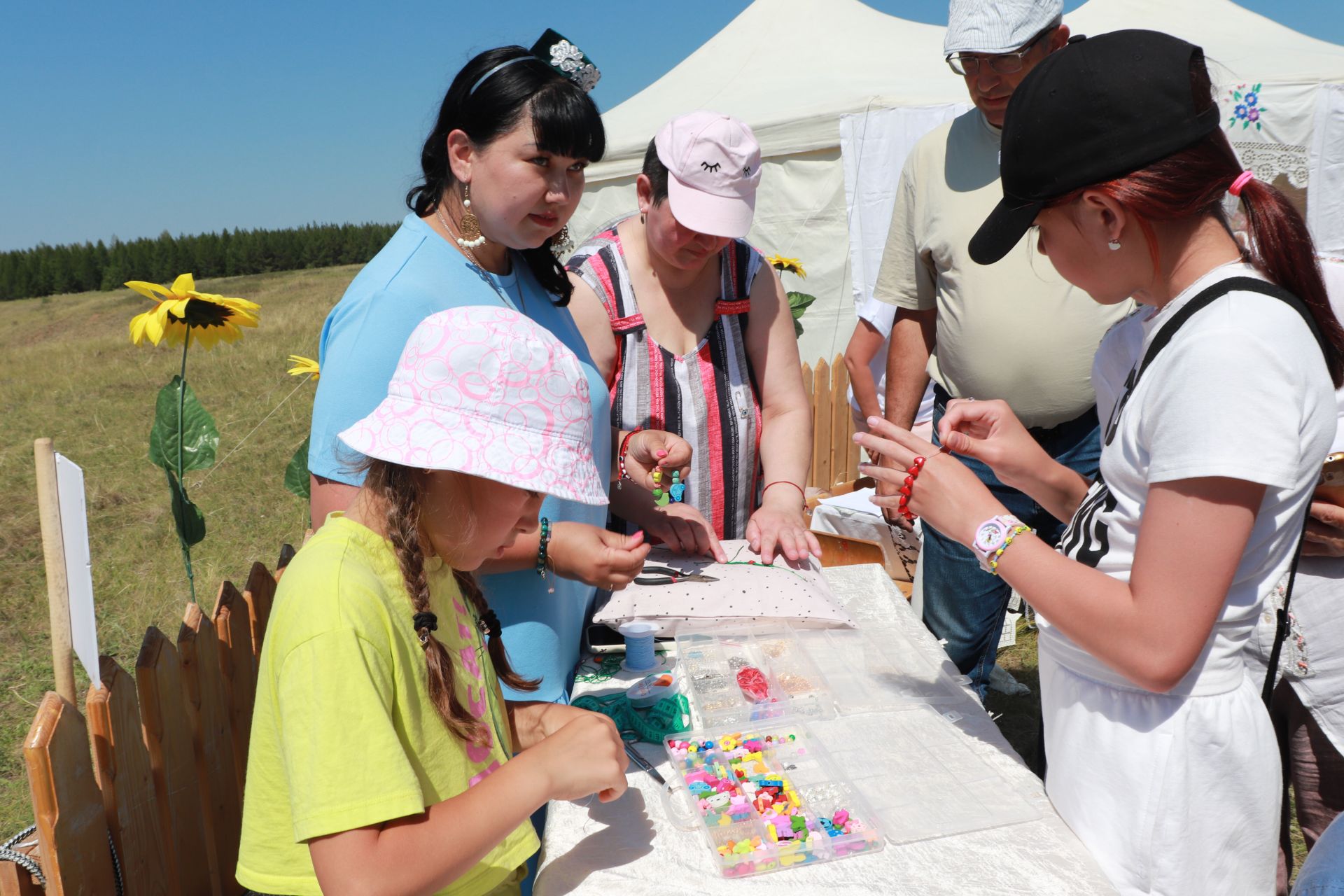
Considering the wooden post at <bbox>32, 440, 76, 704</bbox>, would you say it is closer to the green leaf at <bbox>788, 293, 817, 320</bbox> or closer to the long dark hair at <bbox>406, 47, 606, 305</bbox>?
the long dark hair at <bbox>406, 47, 606, 305</bbox>

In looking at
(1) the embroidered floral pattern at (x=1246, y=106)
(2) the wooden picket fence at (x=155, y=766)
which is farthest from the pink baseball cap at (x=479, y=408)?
(1) the embroidered floral pattern at (x=1246, y=106)

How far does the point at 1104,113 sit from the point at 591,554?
106 centimetres

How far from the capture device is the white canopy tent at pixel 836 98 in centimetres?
688

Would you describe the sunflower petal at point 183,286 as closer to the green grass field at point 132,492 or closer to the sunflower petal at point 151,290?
the sunflower petal at point 151,290

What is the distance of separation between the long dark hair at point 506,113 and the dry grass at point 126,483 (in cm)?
299

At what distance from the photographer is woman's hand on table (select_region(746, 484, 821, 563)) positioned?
6.95 ft

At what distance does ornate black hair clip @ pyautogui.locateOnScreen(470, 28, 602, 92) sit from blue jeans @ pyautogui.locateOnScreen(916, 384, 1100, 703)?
1.24m

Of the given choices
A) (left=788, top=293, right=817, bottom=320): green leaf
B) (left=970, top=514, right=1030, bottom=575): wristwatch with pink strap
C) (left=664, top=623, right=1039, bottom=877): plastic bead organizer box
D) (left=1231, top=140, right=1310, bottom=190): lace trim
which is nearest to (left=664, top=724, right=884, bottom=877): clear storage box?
(left=664, top=623, right=1039, bottom=877): plastic bead organizer box

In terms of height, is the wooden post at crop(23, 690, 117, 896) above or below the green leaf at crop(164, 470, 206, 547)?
below

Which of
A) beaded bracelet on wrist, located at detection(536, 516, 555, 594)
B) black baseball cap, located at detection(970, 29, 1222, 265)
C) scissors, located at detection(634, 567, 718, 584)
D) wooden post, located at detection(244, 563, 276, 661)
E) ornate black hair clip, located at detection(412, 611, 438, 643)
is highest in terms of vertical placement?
black baseball cap, located at detection(970, 29, 1222, 265)

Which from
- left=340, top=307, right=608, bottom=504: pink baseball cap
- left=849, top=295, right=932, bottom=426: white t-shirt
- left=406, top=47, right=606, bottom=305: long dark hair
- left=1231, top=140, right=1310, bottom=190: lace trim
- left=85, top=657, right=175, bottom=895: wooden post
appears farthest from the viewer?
left=1231, top=140, right=1310, bottom=190: lace trim

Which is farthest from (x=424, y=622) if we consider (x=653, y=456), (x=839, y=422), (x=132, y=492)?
(x=132, y=492)

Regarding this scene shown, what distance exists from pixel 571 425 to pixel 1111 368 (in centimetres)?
88

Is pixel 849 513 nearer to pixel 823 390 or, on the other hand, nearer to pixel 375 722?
pixel 823 390
